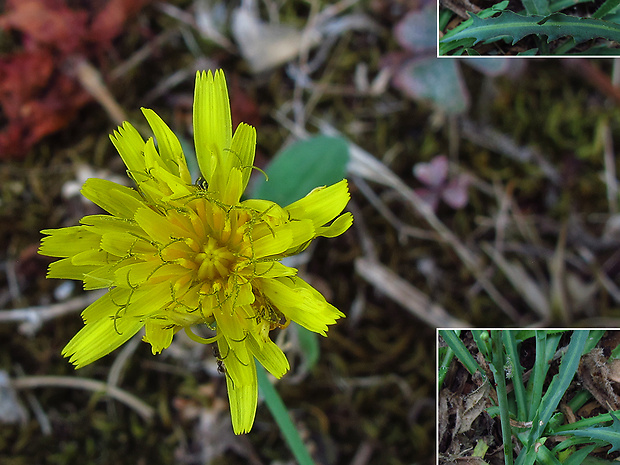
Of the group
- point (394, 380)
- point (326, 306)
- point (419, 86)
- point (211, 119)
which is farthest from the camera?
point (419, 86)

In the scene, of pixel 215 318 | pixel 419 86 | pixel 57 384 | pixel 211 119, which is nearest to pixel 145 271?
pixel 215 318

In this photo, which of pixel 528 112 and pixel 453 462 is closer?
pixel 453 462

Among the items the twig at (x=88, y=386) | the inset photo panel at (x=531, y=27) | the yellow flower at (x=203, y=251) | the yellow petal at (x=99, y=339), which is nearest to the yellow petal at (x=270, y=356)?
Answer: the yellow flower at (x=203, y=251)

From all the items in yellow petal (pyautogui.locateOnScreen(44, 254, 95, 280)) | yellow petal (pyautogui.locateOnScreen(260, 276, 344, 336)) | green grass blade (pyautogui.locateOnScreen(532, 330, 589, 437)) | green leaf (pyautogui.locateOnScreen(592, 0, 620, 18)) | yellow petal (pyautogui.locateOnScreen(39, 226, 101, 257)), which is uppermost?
green leaf (pyautogui.locateOnScreen(592, 0, 620, 18))

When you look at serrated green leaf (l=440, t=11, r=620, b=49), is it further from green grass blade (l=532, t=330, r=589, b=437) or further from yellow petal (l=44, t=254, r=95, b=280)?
yellow petal (l=44, t=254, r=95, b=280)

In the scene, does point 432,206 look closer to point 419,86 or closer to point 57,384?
point 419,86

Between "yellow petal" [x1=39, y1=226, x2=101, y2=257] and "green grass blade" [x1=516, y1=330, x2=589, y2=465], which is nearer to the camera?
"green grass blade" [x1=516, y1=330, x2=589, y2=465]

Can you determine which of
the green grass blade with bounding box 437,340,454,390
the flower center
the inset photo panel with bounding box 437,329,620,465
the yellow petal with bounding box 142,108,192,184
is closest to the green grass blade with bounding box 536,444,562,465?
the inset photo panel with bounding box 437,329,620,465

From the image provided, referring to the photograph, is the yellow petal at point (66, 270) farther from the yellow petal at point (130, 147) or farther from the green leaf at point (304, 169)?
the green leaf at point (304, 169)
